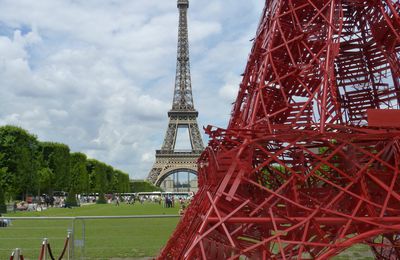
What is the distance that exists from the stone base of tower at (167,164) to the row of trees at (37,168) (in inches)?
636

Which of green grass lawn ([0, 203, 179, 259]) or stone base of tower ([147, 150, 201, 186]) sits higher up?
stone base of tower ([147, 150, 201, 186])

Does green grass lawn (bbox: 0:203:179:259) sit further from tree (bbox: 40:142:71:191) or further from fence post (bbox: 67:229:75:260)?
tree (bbox: 40:142:71:191)

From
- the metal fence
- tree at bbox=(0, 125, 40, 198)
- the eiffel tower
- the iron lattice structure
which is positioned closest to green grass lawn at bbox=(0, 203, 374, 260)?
the metal fence

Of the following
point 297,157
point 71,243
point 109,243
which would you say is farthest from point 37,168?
point 297,157

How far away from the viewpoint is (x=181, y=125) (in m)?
116

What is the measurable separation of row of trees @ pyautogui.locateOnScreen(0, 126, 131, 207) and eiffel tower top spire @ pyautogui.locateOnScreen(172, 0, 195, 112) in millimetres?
27144

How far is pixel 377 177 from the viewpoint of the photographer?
8016 millimetres

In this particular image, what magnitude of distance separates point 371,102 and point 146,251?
382 inches

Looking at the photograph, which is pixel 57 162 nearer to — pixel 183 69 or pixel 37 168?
pixel 37 168

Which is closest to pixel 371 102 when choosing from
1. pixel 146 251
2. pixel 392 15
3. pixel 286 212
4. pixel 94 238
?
pixel 392 15

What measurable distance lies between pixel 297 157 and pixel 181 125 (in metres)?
106

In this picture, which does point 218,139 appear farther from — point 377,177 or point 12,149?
point 12,149

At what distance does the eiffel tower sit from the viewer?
11269cm

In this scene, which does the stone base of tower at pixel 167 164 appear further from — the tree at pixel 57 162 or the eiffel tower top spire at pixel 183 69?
the tree at pixel 57 162
